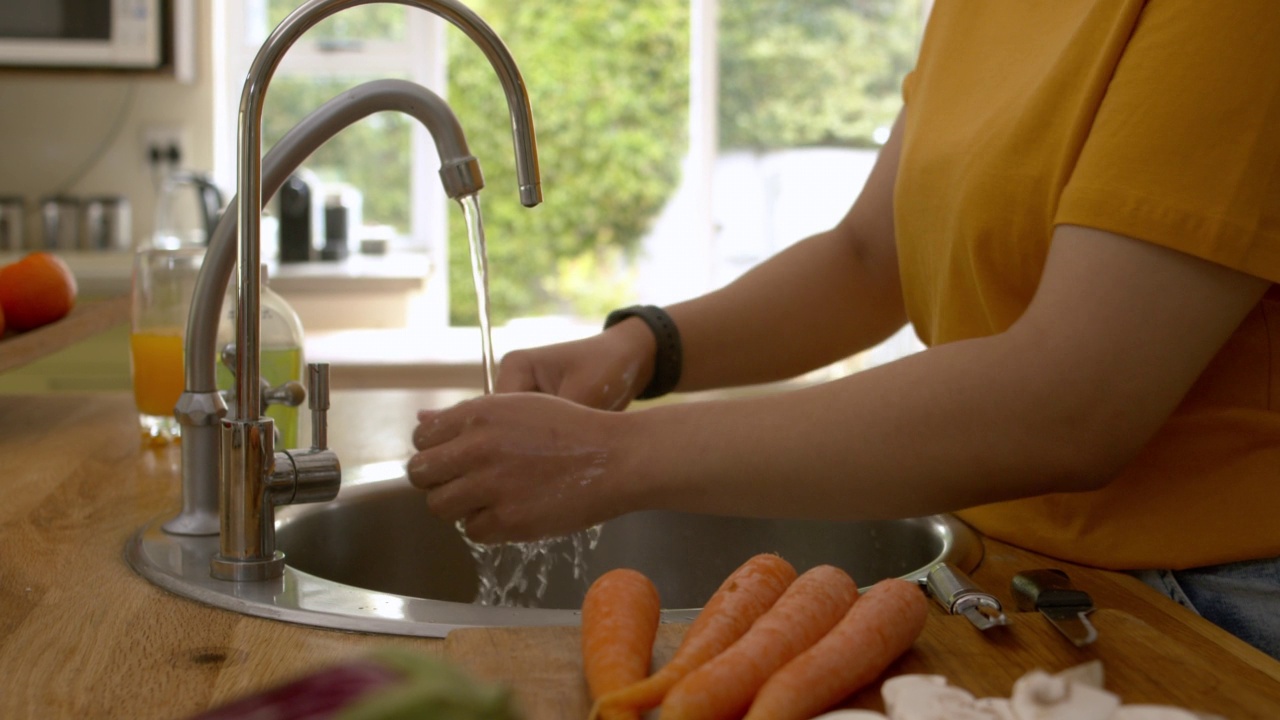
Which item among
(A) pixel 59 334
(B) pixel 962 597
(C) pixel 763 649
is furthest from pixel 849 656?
(A) pixel 59 334

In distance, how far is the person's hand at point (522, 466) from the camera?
81 centimetres

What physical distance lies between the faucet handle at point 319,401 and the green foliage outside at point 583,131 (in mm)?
7494

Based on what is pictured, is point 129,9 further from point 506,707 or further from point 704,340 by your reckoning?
point 506,707

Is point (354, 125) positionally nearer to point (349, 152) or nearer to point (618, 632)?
point (349, 152)

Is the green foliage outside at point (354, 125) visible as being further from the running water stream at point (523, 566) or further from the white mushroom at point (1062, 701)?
the white mushroom at point (1062, 701)

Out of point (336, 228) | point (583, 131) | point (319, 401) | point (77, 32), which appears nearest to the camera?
point (319, 401)

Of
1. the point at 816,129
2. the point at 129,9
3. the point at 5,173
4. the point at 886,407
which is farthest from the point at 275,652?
the point at 816,129

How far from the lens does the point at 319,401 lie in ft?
3.00

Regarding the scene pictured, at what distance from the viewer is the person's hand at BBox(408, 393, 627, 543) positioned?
807 millimetres

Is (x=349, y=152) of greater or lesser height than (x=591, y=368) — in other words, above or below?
above

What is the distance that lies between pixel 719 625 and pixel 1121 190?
350 mm

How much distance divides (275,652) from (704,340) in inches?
23.0

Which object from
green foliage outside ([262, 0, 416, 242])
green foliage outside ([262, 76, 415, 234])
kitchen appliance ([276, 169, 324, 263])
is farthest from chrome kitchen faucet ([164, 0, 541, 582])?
green foliage outside ([262, 76, 415, 234])

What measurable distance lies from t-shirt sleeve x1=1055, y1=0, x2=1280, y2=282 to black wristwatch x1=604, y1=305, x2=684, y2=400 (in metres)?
0.49
